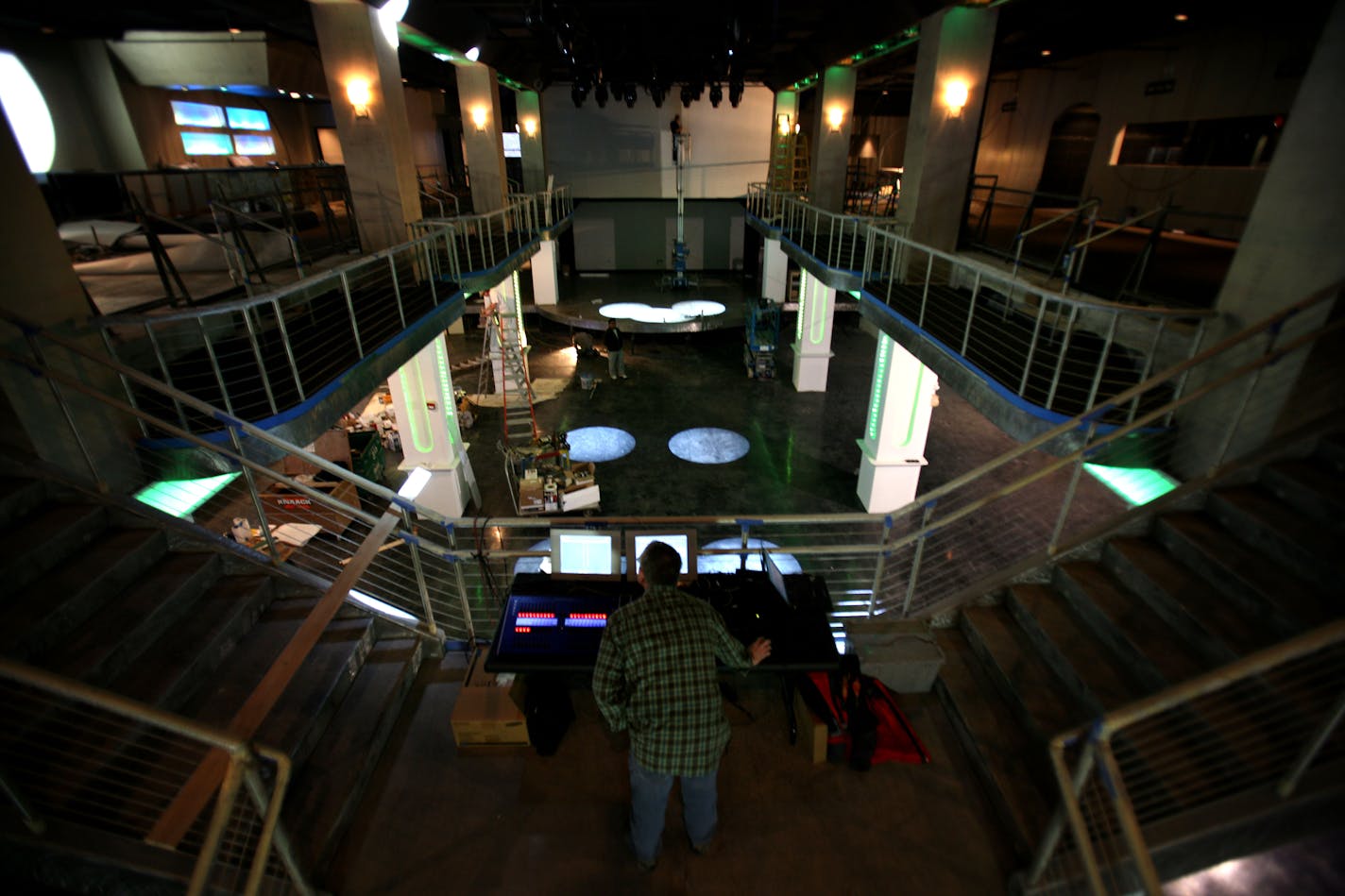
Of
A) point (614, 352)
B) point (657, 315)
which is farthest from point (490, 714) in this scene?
point (657, 315)

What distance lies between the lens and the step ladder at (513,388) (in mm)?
11414

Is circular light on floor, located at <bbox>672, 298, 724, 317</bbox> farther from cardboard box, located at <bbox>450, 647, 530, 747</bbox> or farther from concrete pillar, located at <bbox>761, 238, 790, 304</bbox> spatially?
cardboard box, located at <bbox>450, 647, 530, 747</bbox>

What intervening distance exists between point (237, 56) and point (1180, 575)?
65.4ft

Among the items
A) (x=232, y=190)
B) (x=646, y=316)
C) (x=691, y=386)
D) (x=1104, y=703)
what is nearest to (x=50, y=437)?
(x=1104, y=703)

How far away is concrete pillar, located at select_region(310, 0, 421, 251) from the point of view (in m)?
8.09

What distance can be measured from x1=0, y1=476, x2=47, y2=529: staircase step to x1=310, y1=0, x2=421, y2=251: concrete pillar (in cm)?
654

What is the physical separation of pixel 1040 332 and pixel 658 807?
252 inches

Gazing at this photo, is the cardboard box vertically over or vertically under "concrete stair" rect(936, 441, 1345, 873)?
under

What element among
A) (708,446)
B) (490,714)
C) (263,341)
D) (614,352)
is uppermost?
(263,341)

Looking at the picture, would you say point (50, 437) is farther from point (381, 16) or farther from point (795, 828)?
point (381, 16)

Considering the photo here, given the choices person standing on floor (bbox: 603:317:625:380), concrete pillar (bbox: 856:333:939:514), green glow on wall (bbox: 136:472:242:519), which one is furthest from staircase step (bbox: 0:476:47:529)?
person standing on floor (bbox: 603:317:625:380)

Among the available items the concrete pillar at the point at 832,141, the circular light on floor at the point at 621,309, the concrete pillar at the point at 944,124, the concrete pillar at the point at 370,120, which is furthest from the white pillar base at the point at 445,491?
the concrete pillar at the point at 832,141

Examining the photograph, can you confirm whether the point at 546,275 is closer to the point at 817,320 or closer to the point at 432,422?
the point at 817,320

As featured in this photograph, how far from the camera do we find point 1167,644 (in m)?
3.39
